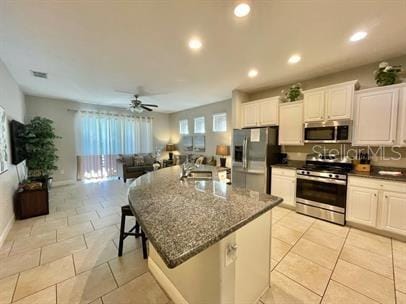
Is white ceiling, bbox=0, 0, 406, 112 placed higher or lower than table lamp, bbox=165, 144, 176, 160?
higher

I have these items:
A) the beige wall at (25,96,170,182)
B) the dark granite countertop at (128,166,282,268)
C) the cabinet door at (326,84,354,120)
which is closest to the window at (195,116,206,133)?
the beige wall at (25,96,170,182)

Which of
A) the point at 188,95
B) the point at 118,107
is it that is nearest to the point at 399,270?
the point at 188,95

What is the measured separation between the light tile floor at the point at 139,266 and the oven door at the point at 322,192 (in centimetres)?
34

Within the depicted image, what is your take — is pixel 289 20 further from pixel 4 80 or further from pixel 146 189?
pixel 4 80

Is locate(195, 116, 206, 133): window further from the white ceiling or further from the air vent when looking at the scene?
the air vent

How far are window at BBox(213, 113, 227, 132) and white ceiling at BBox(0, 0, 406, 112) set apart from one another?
210cm

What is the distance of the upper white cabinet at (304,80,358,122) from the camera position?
9.99ft

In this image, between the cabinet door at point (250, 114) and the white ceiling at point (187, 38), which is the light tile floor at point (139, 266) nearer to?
the cabinet door at point (250, 114)

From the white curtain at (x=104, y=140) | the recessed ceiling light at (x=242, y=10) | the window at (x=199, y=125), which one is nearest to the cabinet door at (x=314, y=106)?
the recessed ceiling light at (x=242, y=10)

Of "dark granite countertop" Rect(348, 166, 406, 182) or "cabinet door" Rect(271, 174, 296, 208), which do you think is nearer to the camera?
"dark granite countertop" Rect(348, 166, 406, 182)

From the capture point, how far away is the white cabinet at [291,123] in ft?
12.0

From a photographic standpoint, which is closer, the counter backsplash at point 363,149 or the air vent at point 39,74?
the counter backsplash at point 363,149

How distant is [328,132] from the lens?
332 centimetres

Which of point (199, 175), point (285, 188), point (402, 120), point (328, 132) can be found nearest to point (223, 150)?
point (285, 188)
